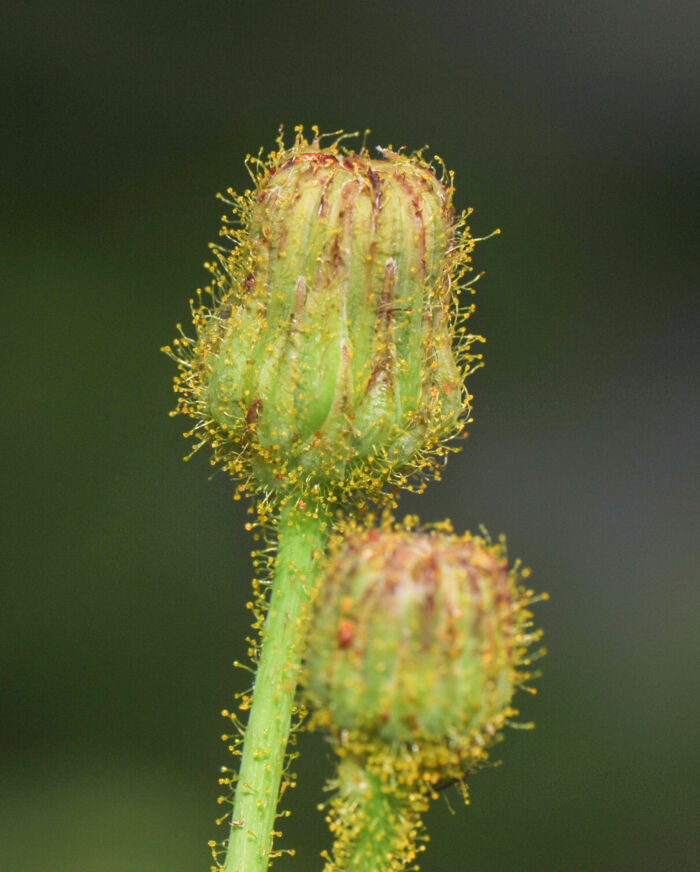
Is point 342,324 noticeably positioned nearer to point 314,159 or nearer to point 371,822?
point 314,159

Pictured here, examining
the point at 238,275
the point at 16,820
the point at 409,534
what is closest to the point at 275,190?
the point at 238,275

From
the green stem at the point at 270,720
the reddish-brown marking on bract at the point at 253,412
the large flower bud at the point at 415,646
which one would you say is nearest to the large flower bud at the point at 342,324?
the reddish-brown marking on bract at the point at 253,412

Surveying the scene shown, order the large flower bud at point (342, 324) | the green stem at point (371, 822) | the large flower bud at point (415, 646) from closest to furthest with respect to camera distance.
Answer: the large flower bud at point (415, 646), the green stem at point (371, 822), the large flower bud at point (342, 324)

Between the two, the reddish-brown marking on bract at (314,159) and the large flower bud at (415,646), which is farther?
the reddish-brown marking on bract at (314,159)

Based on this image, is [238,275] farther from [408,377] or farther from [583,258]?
[583,258]

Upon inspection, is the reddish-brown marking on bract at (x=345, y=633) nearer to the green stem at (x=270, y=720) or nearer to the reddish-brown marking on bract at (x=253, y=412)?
the green stem at (x=270, y=720)

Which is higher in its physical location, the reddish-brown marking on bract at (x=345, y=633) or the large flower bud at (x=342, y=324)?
the large flower bud at (x=342, y=324)
